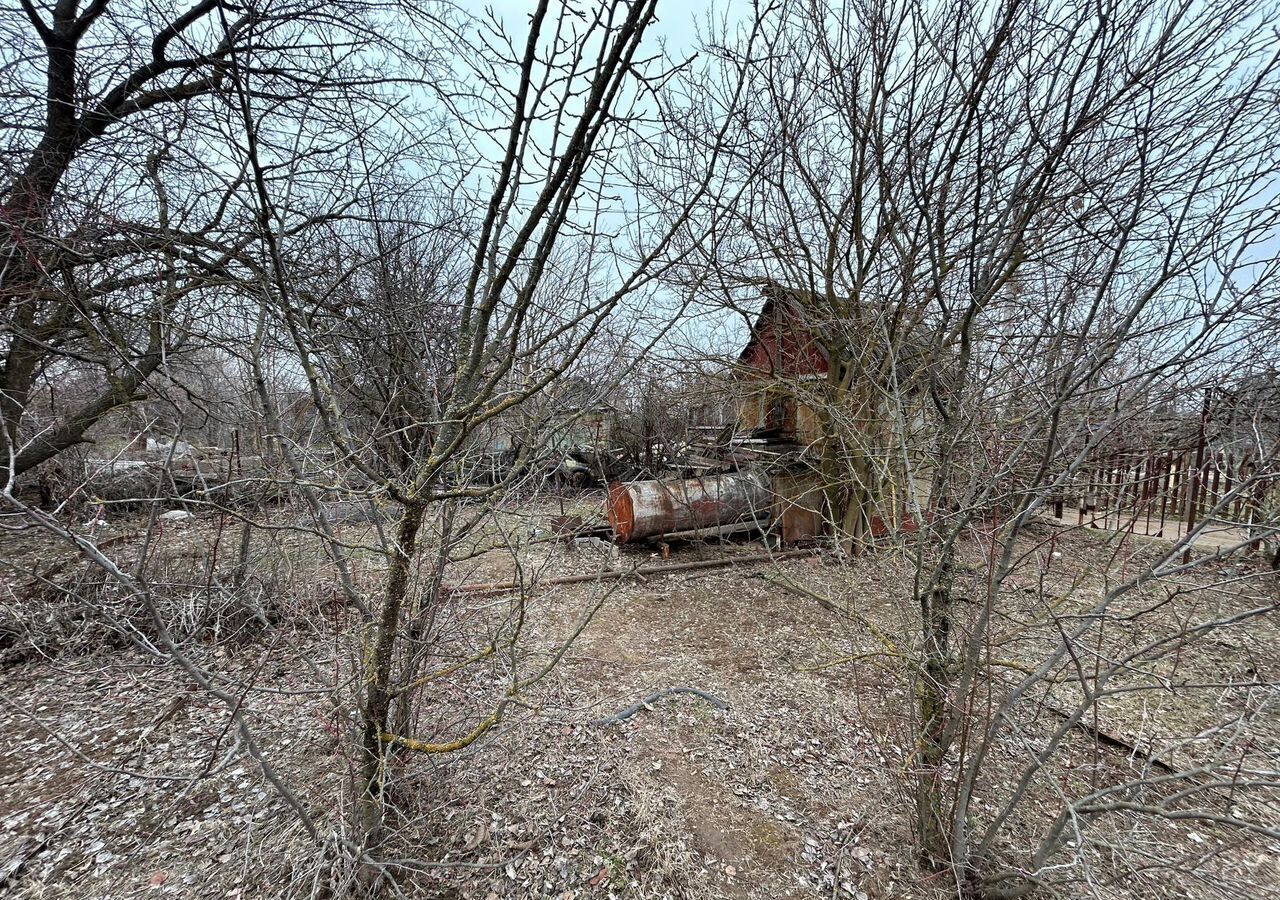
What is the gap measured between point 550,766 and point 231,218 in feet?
14.7

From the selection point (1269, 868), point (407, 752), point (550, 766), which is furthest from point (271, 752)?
point (1269, 868)

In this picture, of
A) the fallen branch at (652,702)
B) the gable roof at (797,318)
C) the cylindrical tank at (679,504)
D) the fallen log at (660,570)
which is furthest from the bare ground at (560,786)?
the gable roof at (797,318)

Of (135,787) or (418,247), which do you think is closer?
(135,787)

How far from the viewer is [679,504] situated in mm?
7176

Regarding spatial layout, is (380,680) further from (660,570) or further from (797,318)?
(797,318)

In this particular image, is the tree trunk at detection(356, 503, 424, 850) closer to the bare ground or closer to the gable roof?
the bare ground

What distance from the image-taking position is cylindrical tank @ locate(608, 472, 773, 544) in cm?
702

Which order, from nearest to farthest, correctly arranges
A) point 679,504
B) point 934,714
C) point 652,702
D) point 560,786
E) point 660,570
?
point 934,714, point 560,786, point 652,702, point 660,570, point 679,504

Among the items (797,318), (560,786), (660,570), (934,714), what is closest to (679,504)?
(660,570)

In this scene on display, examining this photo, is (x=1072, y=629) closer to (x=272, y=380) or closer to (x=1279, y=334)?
(x=1279, y=334)

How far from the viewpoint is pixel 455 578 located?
5711mm

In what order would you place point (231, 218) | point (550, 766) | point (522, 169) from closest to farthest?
point (522, 169) < point (550, 766) < point (231, 218)

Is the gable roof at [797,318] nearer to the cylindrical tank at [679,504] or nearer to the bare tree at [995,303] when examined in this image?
the bare tree at [995,303]

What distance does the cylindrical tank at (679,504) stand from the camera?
7.02 metres
